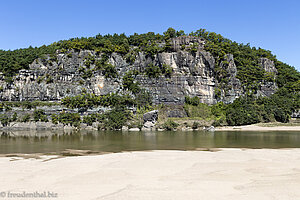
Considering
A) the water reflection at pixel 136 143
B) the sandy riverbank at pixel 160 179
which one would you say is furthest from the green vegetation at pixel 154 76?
the sandy riverbank at pixel 160 179

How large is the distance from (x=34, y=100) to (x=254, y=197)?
341ft

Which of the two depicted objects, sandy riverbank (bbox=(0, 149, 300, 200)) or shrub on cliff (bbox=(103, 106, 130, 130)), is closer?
sandy riverbank (bbox=(0, 149, 300, 200))

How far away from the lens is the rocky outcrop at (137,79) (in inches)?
3969

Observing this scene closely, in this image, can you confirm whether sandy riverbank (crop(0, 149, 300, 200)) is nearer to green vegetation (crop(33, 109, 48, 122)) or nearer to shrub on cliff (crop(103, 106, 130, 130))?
shrub on cliff (crop(103, 106, 130, 130))

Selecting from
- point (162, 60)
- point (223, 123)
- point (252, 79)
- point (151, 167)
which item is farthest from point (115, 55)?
point (151, 167)

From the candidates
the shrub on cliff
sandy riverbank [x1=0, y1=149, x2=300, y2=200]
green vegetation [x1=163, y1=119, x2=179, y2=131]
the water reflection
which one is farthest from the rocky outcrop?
sandy riverbank [x1=0, y1=149, x2=300, y2=200]

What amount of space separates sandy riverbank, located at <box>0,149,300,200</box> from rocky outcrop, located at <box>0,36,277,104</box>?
7991 centimetres

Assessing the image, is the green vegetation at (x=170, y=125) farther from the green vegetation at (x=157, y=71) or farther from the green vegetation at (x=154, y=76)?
the green vegetation at (x=157, y=71)

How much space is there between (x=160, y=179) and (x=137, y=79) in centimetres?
8913

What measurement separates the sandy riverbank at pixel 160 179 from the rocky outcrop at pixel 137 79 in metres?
79.9

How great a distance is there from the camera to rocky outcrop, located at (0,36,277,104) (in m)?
101

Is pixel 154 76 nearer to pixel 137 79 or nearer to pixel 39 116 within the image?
pixel 137 79

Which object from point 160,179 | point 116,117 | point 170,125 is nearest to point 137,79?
point 116,117

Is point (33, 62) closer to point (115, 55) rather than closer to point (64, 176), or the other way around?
point (115, 55)
